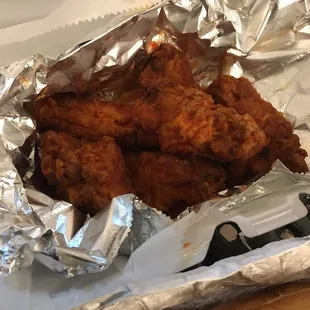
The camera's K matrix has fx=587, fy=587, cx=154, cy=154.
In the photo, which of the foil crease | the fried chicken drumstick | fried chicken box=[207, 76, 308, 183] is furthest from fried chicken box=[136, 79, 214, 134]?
the foil crease

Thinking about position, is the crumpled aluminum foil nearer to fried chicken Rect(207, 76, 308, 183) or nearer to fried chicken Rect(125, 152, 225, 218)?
fried chicken Rect(125, 152, 225, 218)

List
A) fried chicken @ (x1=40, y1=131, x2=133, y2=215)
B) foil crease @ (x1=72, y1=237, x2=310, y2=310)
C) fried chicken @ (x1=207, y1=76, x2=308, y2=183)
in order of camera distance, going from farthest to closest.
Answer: fried chicken @ (x1=207, y1=76, x2=308, y2=183) → fried chicken @ (x1=40, y1=131, x2=133, y2=215) → foil crease @ (x1=72, y1=237, x2=310, y2=310)

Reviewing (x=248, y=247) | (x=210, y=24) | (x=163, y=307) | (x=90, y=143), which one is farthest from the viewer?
(x=210, y=24)

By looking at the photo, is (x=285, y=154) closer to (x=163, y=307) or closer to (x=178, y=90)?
(x=178, y=90)

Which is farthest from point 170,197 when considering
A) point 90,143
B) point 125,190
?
point 90,143

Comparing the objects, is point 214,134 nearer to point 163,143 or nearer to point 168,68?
point 163,143

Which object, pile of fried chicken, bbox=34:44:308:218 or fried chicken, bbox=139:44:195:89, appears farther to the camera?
fried chicken, bbox=139:44:195:89

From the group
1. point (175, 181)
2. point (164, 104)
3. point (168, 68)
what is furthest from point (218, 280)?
point (168, 68)

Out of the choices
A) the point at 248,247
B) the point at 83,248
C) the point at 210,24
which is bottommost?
the point at 248,247
